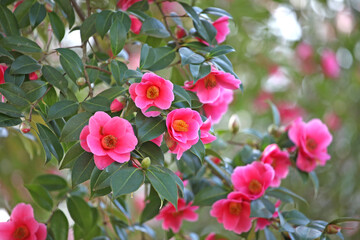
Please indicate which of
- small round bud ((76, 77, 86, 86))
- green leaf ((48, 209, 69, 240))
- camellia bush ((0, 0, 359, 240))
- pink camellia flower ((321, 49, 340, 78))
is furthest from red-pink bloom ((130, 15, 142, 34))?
pink camellia flower ((321, 49, 340, 78))

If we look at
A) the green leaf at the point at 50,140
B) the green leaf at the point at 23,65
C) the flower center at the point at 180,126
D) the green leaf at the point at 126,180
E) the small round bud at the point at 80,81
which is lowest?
the green leaf at the point at 50,140

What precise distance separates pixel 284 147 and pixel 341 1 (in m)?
1.57

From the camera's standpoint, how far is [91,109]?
2.41ft

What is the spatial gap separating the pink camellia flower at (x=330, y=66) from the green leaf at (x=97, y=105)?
73.7 inches

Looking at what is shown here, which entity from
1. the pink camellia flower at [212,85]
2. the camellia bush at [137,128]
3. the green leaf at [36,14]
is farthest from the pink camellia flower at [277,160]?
the green leaf at [36,14]

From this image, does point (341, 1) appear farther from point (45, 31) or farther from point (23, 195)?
point (23, 195)

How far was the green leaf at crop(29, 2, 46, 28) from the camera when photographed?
885 millimetres

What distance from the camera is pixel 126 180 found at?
669 mm

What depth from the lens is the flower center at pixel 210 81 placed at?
815mm

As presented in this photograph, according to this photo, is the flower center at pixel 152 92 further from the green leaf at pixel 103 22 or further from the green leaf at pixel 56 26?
the green leaf at pixel 56 26

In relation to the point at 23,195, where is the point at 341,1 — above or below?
above

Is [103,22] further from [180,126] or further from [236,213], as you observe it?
[236,213]

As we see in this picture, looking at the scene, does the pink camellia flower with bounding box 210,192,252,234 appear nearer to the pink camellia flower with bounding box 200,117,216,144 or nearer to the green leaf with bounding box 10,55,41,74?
the pink camellia flower with bounding box 200,117,216,144

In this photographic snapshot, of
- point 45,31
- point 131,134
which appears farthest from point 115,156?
point 45,31
